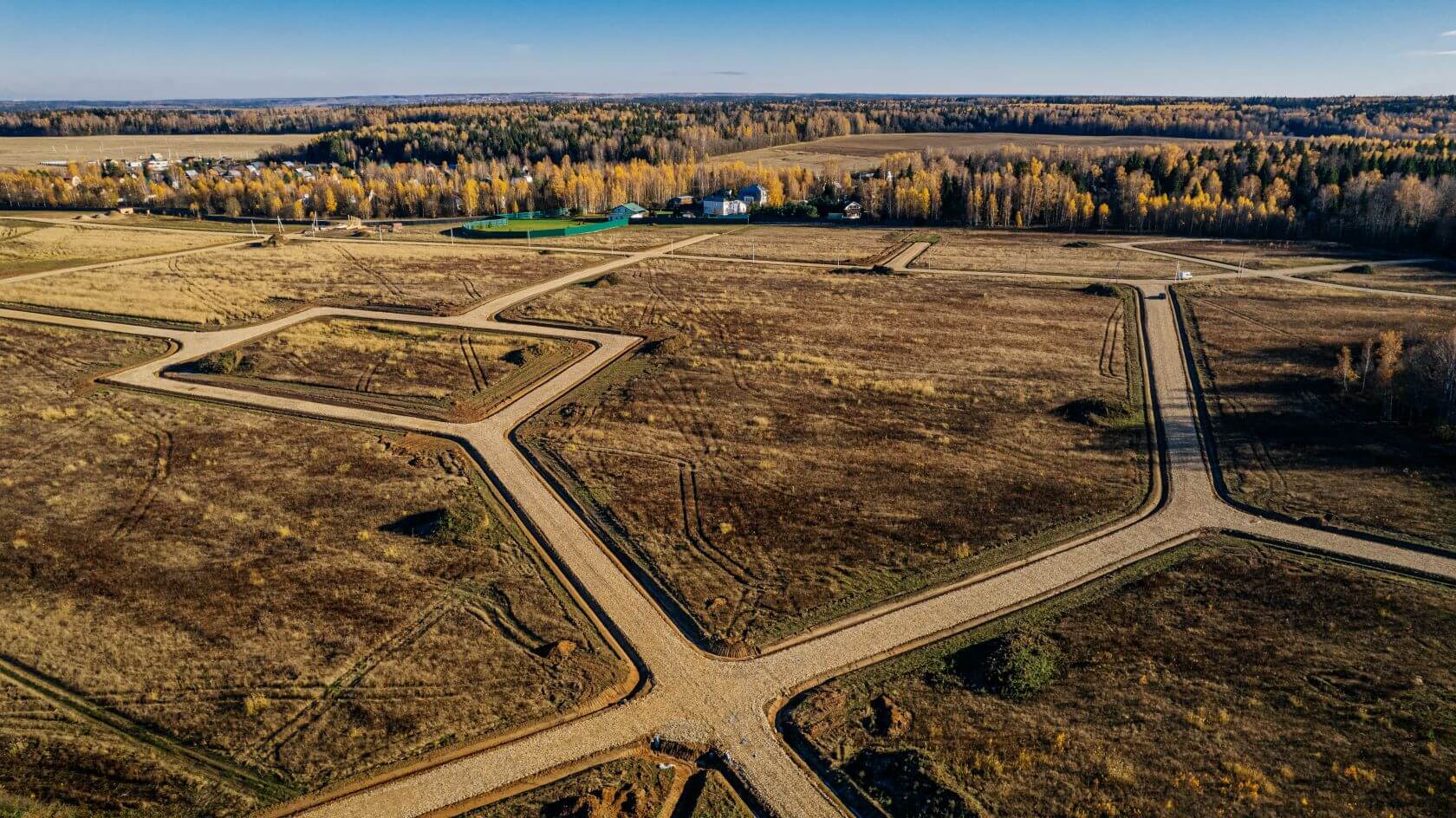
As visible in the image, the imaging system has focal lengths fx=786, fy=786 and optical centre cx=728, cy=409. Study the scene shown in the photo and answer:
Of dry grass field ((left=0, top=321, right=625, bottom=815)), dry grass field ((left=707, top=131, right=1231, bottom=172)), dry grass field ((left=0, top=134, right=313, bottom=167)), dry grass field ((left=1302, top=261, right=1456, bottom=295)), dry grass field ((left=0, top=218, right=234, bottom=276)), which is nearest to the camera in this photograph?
dry grass field ((left=0, top=321, right=625, bottom=815))

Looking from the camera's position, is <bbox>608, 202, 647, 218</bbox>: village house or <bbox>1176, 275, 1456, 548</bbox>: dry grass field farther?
<bbox>608, 202, 647, 218</bbox>: village house

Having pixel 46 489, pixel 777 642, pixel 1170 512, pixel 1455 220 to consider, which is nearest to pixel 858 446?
pixel 1170 512

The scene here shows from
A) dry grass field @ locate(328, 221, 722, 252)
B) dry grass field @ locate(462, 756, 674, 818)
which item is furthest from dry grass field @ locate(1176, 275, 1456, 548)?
dry grass field @ locate(328, 221, 722, 252)

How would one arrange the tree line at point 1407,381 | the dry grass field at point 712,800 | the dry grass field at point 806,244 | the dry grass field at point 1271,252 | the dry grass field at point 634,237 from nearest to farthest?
the dry grass field at point 712,800 < the tree line at point 1407,381 < the dry grass field at point 1271,252 < the dry grass field at point 806,244 < the dry grass field at point 634,237

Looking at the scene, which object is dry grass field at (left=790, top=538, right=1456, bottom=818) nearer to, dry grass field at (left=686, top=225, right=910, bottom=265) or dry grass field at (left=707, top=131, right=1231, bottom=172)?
dry grass field at (left=686, top=225, right=910, bottom=265)

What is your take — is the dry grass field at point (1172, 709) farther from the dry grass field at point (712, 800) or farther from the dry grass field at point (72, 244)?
the dry grass field at point (72, 244)

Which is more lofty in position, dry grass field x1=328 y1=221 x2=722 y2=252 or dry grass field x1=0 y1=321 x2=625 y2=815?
dry grass field x1=328 y1=221 x2=722 y2=252

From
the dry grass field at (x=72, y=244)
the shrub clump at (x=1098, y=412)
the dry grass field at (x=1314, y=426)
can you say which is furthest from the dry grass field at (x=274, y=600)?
the dry grass field at (x=72, y=244)
